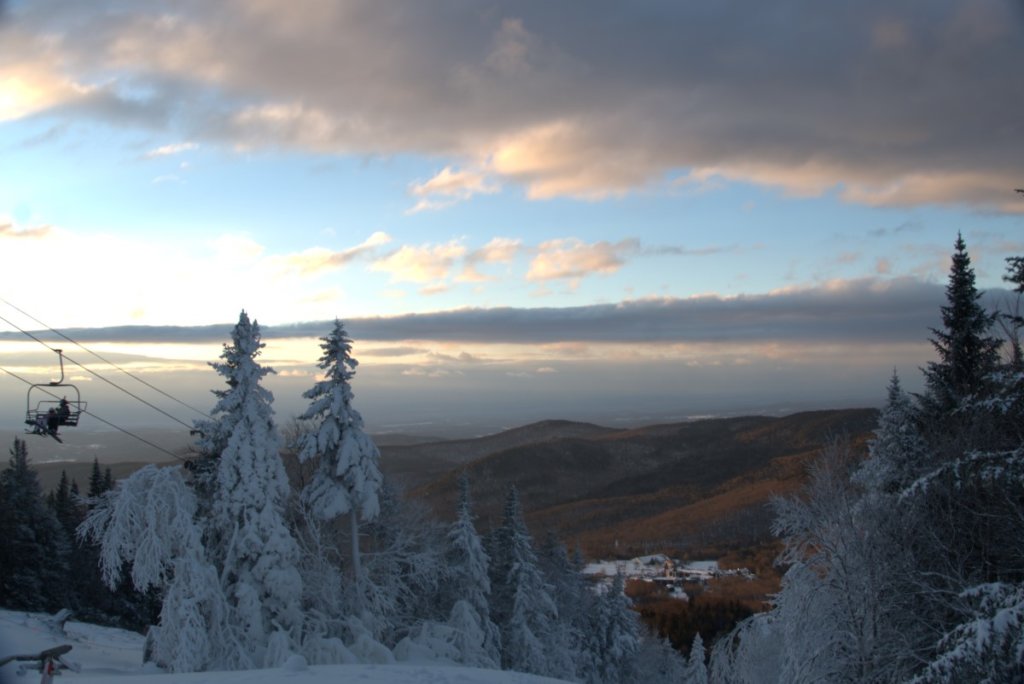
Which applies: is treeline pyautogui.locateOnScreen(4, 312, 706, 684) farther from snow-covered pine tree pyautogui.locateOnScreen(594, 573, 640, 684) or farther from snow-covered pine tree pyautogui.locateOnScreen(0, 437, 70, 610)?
snow-covered pine tree pyautogui.locateOnScreen(0, 437, 70, 610)

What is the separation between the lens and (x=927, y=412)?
22.4 meters

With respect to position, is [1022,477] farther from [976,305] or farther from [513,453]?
[513,453]

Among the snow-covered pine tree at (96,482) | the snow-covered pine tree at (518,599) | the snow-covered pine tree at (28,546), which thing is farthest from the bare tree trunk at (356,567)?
the snow-covered pine tree at (96,482)

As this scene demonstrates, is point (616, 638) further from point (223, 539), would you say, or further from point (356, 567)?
point (223, 539)

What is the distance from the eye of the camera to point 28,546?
4366cm

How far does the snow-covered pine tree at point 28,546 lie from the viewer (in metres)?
43.1

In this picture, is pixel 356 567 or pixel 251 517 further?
pixel 356 567

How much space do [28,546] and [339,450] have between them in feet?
104

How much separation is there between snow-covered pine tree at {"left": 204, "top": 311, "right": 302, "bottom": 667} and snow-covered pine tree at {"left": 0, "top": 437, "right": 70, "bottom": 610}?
97.3 ft

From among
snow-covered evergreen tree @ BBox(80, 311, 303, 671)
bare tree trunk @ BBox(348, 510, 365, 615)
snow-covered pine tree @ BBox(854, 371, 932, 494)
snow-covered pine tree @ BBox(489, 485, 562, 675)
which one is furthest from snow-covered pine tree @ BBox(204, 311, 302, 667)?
snow-covered pine tree @ BBox(854, 371, 932, 494)

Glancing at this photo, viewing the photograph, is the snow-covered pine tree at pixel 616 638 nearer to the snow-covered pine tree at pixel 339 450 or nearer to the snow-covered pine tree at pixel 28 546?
the snow-covered pine tree at pixel 339 450

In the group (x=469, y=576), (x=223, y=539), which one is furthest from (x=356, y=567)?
(x=469, y=576)

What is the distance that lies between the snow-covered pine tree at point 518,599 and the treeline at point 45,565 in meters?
20.3

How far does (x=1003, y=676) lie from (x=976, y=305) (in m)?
14.5
